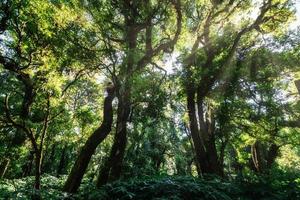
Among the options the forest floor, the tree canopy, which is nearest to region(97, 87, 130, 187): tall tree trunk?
the tree canopy

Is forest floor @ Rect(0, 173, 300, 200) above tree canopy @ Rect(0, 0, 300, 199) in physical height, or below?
below

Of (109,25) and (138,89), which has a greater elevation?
(109,25)

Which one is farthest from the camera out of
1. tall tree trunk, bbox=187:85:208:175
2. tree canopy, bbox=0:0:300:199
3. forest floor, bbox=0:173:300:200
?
tall tree trunk, bbox=187:85:208:175

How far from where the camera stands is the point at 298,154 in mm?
33344

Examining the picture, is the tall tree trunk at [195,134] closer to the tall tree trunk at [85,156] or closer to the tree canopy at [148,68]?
the tree canopy at [148,68]

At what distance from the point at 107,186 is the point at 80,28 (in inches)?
247

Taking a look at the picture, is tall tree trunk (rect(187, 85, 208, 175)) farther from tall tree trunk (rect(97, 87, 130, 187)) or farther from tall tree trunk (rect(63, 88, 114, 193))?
tall tree trunk (rect(63, 88, 114, 193))

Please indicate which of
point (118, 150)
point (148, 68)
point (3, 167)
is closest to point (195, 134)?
point (118, 150)

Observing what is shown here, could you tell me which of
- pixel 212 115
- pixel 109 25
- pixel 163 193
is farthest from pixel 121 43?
pixel 163 193

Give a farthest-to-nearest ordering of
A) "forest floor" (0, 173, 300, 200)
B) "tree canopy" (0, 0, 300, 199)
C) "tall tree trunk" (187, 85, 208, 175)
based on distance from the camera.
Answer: "tall tree trunk" (187, 85, 208, 175) → "tree canopy" (0, 0, 300, 199) → "forest floor" (0, 173, 300, 200)

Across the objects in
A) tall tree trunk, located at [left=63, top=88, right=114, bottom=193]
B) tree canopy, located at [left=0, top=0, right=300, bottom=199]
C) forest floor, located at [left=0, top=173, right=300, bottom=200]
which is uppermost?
tree canopy, located at [left=0, top=0, right=300, bottom=199]

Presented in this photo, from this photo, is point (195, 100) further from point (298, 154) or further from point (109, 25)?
point (298, 154)

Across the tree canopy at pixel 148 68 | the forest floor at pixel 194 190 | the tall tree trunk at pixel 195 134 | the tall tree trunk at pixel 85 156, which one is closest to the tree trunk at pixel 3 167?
the tree canopy at pixel 148 68

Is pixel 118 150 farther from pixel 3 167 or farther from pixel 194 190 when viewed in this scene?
pixel 3 167
